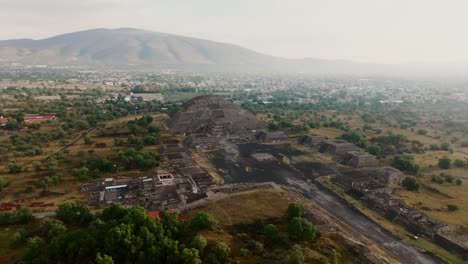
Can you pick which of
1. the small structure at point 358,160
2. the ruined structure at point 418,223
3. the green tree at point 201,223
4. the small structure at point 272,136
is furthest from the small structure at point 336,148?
the green tree at point 201,223

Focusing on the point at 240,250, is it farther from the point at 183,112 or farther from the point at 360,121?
the point at 360,121

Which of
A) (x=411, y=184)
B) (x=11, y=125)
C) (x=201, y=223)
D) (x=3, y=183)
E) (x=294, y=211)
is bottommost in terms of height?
(x=3, y=183)

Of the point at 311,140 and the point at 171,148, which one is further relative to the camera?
the point at 311,140

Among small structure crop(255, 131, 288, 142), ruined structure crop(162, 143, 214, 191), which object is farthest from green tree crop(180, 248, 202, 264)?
small structure crop(255, 131, 288, 142)

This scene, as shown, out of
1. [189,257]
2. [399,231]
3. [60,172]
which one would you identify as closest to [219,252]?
[189,257]

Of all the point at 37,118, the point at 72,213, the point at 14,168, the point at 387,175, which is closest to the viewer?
the point at 72,213

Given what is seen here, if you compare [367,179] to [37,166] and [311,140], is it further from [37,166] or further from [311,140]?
[37,166]

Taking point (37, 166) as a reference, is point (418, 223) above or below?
below

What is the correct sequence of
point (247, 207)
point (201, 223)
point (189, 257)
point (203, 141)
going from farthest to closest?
point (203, 141), point (247, 207), point (201, 223), point (189, 257)
